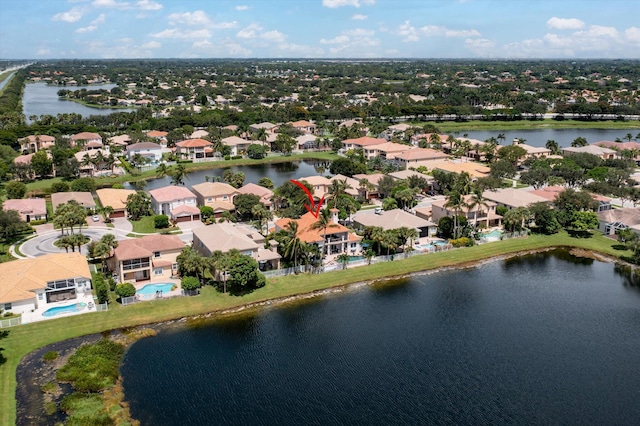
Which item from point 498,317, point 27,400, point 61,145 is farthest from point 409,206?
point 61,145

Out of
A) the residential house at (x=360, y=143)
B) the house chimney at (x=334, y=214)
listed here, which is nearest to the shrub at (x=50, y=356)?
the house chimney at (x=334, y=214)

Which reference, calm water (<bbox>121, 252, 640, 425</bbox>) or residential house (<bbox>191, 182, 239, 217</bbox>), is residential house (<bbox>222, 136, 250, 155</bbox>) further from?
calm water (<bbox>121, 252, 640, 425</bbox>)

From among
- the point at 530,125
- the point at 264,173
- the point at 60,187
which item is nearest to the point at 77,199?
the point at 60,187

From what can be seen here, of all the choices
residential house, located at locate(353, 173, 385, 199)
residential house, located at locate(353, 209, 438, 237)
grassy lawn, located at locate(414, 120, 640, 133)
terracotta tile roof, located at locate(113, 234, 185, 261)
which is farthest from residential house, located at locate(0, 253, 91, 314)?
grassy lawn, located at locate(414, 120, 640, 133)

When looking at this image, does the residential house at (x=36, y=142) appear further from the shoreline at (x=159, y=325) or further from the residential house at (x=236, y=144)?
the shoreline at (x=159, y=325)

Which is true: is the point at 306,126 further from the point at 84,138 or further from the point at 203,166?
the point at 84,138
